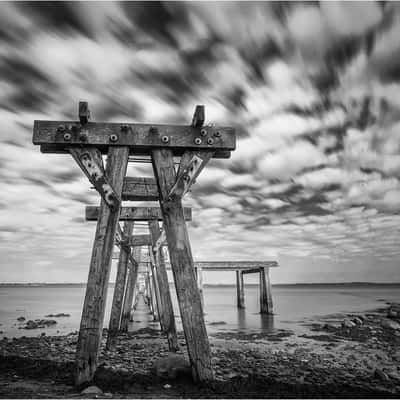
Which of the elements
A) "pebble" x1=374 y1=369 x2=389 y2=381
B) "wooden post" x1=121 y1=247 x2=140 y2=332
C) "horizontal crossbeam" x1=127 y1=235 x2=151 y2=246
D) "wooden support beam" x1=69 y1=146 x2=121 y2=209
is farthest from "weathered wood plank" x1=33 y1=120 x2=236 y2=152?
"wooden post" x1=121 y1=247 x2=140 y2=332

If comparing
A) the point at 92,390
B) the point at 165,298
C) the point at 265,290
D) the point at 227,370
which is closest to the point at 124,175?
the point at 92,390

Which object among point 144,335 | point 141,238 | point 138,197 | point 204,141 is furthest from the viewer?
point 144,335

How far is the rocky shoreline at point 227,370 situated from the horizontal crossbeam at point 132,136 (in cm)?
305

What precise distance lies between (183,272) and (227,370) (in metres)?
Result: 3.42

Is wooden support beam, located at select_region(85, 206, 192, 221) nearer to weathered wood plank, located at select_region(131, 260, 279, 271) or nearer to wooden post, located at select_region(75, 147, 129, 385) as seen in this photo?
wooden post, located at select_region(75, 147, 129, 385)

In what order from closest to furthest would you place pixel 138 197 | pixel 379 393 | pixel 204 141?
pixel 204 141
pixel 379 393
pixel 138 197

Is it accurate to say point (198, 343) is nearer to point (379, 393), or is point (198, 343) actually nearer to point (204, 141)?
point (204, 141)

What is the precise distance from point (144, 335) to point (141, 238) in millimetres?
4438

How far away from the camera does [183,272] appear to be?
4.23 meters

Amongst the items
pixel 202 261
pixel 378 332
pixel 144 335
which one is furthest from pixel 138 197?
pixel 202 261

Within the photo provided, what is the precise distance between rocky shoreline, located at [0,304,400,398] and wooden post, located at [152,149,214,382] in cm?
33

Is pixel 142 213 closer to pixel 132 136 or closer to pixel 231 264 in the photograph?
pixel 132 136

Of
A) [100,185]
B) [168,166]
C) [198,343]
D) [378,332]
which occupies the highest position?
[168,166]

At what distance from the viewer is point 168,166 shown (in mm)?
4512
